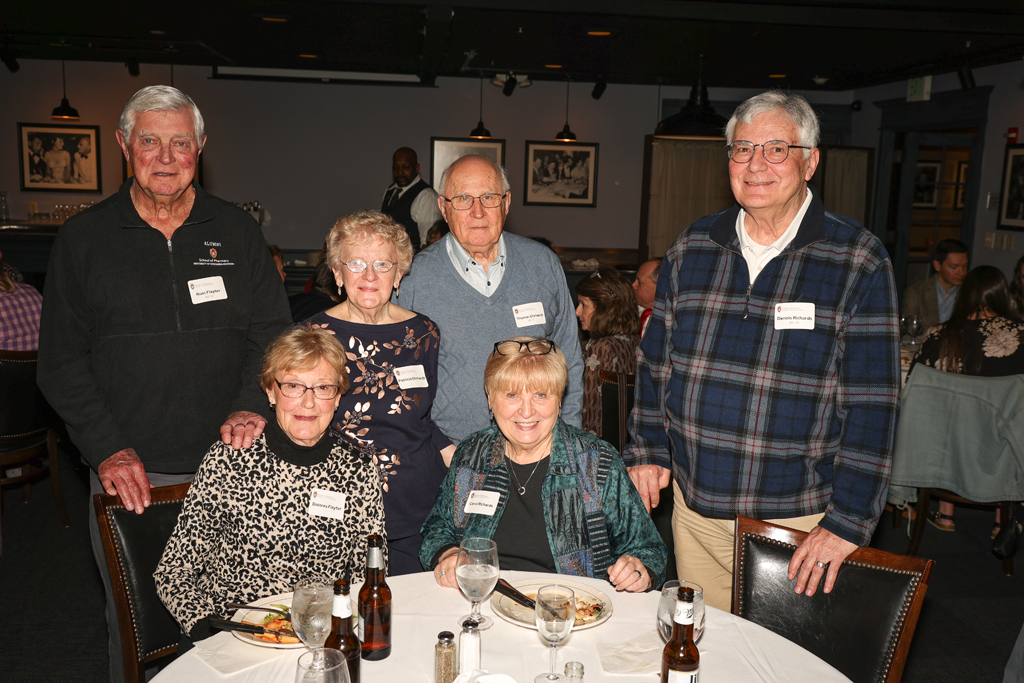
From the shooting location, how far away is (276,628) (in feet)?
5.16

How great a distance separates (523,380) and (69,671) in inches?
89.9

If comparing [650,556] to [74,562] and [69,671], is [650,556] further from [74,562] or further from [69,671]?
[74,562]

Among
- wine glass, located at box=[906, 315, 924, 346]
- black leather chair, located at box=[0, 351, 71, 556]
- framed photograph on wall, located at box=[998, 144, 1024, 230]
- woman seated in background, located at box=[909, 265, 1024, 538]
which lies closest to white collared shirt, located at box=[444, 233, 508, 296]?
woman seated in background, located at box=[909, 265, 1024, 538]

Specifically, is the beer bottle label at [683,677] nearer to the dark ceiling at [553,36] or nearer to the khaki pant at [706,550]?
the khaki pant at [706,550]

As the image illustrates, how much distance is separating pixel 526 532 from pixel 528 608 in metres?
0.37

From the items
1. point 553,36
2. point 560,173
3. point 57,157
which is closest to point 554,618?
point 553,36

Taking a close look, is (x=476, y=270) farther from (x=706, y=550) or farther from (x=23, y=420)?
(x=23, y=420)

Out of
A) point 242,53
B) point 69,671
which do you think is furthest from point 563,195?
point 69,671

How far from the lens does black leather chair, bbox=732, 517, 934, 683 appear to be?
172cm

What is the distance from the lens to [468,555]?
1513 millimetres

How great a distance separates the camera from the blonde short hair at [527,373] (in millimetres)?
2027

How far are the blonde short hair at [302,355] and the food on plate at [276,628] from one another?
62 cm

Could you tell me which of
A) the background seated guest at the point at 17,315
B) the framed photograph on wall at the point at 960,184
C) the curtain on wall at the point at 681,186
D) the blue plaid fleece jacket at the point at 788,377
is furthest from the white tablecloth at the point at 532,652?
the framed photograph on wall at the point at 960,184

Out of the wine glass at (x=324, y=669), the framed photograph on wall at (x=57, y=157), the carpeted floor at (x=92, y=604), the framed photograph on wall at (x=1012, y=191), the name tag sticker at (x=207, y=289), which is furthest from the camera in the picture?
the framed photograph on wall at (x=57, y=157)
